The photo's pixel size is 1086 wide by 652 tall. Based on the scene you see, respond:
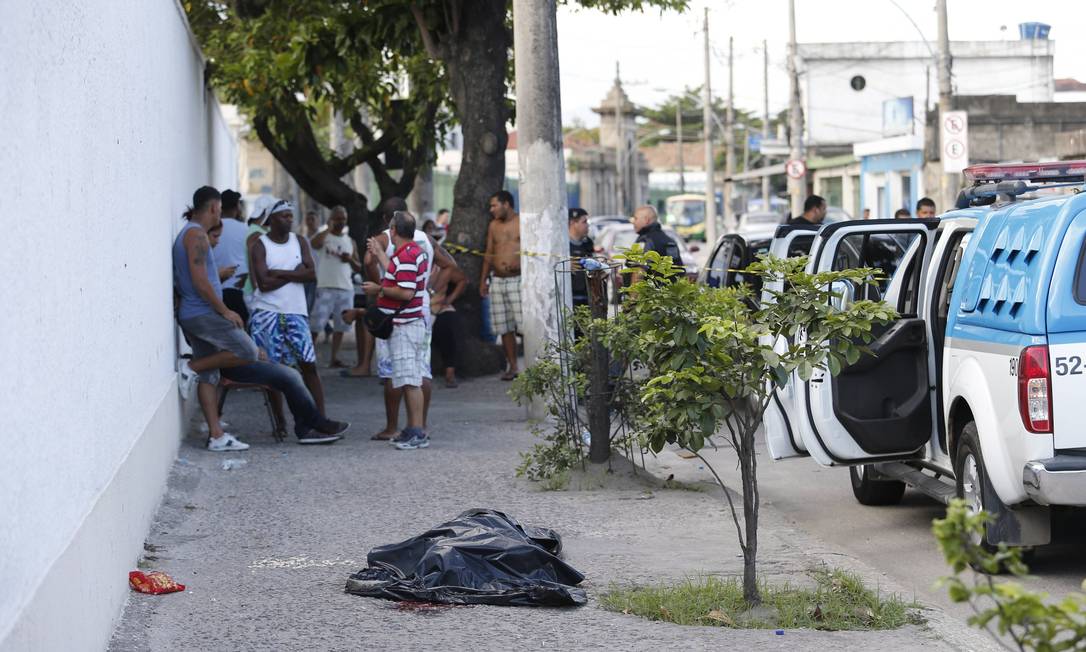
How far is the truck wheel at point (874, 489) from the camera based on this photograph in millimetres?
9023

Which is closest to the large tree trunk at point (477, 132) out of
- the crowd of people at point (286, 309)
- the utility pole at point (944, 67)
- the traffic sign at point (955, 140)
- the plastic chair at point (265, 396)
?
the crowd of people at point (286, 309)

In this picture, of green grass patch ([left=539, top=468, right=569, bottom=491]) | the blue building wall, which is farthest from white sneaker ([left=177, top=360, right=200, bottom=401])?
the blue building wall

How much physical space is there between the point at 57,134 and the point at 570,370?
16.4 ft

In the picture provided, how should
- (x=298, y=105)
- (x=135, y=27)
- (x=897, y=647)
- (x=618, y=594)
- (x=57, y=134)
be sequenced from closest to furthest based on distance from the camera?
(x=57, y=134), (x=897, y=647), (x=618, y=594), (x=135, y=27), (x=298, y=105)

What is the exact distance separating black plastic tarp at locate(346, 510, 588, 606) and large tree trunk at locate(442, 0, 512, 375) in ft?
30.4

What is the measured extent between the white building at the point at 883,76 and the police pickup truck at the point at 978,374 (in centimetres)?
5665

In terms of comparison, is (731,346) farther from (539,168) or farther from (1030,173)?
(539,168)

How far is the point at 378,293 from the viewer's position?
36.4 feet

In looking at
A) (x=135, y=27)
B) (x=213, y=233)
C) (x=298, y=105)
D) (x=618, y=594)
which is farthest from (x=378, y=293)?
(x=298, y=105)

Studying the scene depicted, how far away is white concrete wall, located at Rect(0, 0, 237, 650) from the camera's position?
4.14m

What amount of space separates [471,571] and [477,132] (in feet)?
32.8

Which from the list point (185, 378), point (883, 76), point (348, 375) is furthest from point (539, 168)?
point (883, 76)

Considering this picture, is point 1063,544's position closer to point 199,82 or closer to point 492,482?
point 492,482

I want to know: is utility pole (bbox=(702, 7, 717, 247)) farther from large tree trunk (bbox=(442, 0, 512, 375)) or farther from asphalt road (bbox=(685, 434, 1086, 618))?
asphalt road (bbox=(685, 434, 1086, 618))
